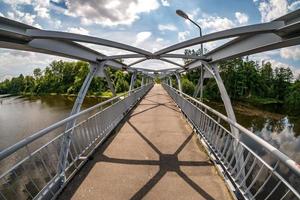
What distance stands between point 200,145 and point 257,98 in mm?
56178

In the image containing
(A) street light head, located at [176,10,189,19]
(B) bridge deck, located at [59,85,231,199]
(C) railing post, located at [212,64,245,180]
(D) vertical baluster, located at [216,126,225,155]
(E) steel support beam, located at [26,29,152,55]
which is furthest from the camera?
(A) street light head, located at [176,10,189,19]

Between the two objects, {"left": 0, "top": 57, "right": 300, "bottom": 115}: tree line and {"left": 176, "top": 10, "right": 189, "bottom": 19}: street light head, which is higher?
{"left": 176, "top": 10, "right": 189, "bottom": 19}: street light head

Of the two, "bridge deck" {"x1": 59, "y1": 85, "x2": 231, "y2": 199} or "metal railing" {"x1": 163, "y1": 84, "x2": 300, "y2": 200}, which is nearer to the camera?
"metal railing" {"x1": 163, "y1": 84, "x2": 300, "y2": 200}

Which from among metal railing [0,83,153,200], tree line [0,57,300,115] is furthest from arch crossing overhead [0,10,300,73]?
tree line [0,57,300,115]

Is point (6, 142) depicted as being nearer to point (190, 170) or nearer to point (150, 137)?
point (150, 137)

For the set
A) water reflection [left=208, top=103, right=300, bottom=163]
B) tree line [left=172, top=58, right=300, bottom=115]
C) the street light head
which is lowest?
water reflection [left=208, top=103, right=300, bottom=163]

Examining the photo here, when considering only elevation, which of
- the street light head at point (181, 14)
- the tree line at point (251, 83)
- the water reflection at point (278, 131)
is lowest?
the water reflection at point (278, 131)

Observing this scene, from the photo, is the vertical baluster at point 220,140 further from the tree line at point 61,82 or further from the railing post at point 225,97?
the tree line at point 61,82

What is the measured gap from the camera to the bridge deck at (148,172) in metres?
2.99

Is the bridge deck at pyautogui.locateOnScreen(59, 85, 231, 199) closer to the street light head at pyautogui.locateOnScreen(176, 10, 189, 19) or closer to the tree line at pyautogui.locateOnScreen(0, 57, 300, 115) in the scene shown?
the street light head at pyautogui.locateOnScreen(176, 10, 189, 19)

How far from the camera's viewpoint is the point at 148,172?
362 centimetres

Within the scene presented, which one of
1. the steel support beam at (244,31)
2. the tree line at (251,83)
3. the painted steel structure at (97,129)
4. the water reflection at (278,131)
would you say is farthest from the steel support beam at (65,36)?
the tree line at (251,83)

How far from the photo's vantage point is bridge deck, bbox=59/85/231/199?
9.82ft

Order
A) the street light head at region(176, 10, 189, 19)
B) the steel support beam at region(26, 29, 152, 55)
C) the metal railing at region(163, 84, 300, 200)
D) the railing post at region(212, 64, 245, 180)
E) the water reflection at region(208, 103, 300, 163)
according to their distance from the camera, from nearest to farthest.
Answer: the metal railing at region(163, 84, 300, 200) → the railing post at region(212, 64, 245, 180) → the steel support beam at region(26, 29, 152, 55) → the street light head at region(176, 10, 189, 19) → the water reflection at region(208, 103, 300, 163)
